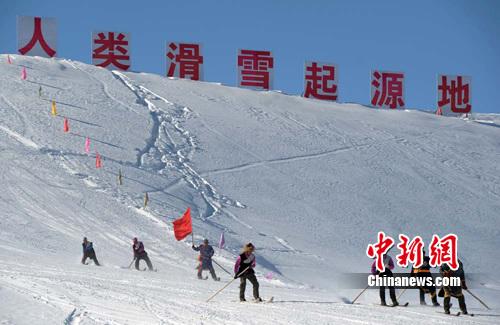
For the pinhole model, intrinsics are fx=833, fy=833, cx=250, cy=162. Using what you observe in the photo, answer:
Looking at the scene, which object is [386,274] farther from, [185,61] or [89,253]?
[185,61]

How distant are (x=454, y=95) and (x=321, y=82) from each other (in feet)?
29.3

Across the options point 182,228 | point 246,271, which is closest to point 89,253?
point 182,228

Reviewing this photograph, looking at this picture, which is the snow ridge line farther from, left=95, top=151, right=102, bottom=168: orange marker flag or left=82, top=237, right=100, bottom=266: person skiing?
left=82, top=237, right=100, bottom=266: person skiing

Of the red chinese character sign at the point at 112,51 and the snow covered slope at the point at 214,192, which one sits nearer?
the snow covered slope at the point at 214,192

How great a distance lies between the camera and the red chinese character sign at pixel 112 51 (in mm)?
44906

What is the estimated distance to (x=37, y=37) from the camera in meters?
45.1

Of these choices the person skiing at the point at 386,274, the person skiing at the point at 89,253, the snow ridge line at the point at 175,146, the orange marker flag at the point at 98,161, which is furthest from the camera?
the orange marker flag at the point at 98,161

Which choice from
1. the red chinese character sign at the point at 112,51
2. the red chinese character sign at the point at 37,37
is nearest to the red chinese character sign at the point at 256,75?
the red chinese character sign at the point at 112,51

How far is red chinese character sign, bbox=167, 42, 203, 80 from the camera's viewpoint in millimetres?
45906

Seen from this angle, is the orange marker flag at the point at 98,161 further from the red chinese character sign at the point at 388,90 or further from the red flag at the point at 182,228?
the red chinese character sign at the point at 388,90

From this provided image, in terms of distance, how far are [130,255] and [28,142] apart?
11.2m

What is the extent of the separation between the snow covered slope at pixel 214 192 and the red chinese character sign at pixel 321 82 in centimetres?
150

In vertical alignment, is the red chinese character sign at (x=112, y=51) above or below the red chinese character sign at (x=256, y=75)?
above

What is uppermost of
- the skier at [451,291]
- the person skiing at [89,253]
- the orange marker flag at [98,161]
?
the orange marker flag at [98,161]
